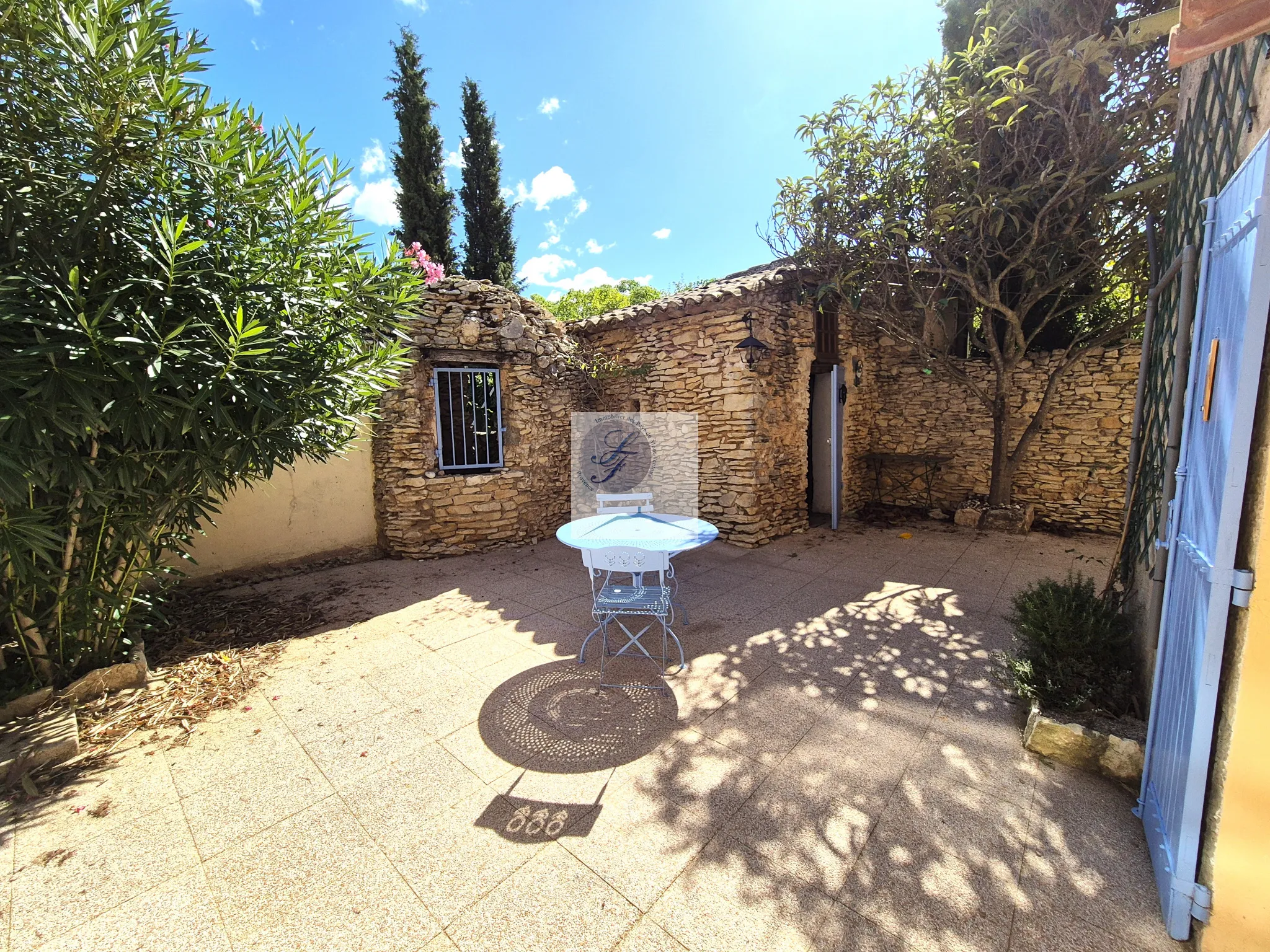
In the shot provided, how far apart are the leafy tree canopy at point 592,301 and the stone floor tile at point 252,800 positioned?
18.5 meters

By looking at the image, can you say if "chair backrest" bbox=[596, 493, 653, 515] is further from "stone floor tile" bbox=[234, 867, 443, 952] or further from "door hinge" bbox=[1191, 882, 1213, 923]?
"door hinge" bbox=[1191, 882, 1213, 923]

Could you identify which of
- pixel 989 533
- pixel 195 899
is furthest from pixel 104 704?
pixel 989 533

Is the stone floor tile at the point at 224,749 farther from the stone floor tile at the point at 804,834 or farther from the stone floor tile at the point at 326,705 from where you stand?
the stone floor tile at the point at 804,834

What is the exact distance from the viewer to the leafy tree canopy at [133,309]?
218 centimetres

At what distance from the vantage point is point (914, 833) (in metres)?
2.01

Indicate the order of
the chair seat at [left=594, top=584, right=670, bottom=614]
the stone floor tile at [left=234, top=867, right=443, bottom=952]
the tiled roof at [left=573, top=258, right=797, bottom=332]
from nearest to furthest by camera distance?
the stone floor tile at [left=234, top=867, right=443, bottom=952] < the chair seat at [left=594, top=584, right=670, bottom=614] < the tiled roof at [left=573, top=258, right=797, bottom=332]

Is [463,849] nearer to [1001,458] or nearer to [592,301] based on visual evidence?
[1001,458]

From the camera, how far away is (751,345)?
6.04 meters

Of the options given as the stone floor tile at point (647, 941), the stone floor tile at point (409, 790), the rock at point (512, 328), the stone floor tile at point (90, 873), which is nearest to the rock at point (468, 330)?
the rock at point (512, 328)

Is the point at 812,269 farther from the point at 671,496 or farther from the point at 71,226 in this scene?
the point at 71,226

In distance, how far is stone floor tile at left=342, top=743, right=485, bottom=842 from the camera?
2156 millimetres

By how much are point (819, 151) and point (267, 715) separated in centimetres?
743

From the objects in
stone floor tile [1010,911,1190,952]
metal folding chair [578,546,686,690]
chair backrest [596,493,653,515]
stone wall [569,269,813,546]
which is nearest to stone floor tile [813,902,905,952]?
stone floor tile [1010,911,1190,952]

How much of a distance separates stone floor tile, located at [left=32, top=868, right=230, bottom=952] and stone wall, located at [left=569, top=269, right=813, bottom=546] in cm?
566
